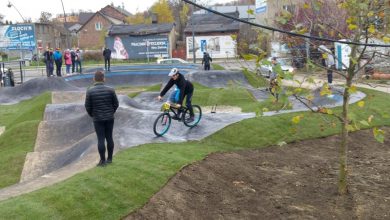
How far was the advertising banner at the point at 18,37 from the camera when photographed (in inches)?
2315

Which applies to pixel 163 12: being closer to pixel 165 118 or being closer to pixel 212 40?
pixel 212 40

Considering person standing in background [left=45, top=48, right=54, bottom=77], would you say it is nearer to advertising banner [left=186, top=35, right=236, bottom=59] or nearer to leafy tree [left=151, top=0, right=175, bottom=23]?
advertising banner [left=186, top=35, right=236, bottom=59]

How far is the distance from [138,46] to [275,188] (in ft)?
183

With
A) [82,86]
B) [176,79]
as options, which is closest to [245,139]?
[176,79]

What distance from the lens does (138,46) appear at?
63.2 metres

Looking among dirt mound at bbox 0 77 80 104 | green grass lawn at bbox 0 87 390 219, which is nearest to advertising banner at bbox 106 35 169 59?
dirt mound at bbox 0 77 80 104

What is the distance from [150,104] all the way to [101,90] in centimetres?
1361

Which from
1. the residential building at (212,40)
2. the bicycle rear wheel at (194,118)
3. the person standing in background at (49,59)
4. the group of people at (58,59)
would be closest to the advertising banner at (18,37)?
the residential building at (212,40)

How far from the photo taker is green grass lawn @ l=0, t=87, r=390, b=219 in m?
→ 6.65

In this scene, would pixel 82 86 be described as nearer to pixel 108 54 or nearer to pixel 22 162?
pixel 108 54

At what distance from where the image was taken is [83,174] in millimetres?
8156

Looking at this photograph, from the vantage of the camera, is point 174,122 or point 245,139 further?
point 174,122

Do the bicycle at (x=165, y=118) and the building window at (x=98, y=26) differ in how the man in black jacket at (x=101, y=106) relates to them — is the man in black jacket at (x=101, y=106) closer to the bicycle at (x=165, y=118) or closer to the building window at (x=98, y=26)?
the bicycle at (x=165, y=118)

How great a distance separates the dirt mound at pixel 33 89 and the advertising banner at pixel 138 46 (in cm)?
3270
